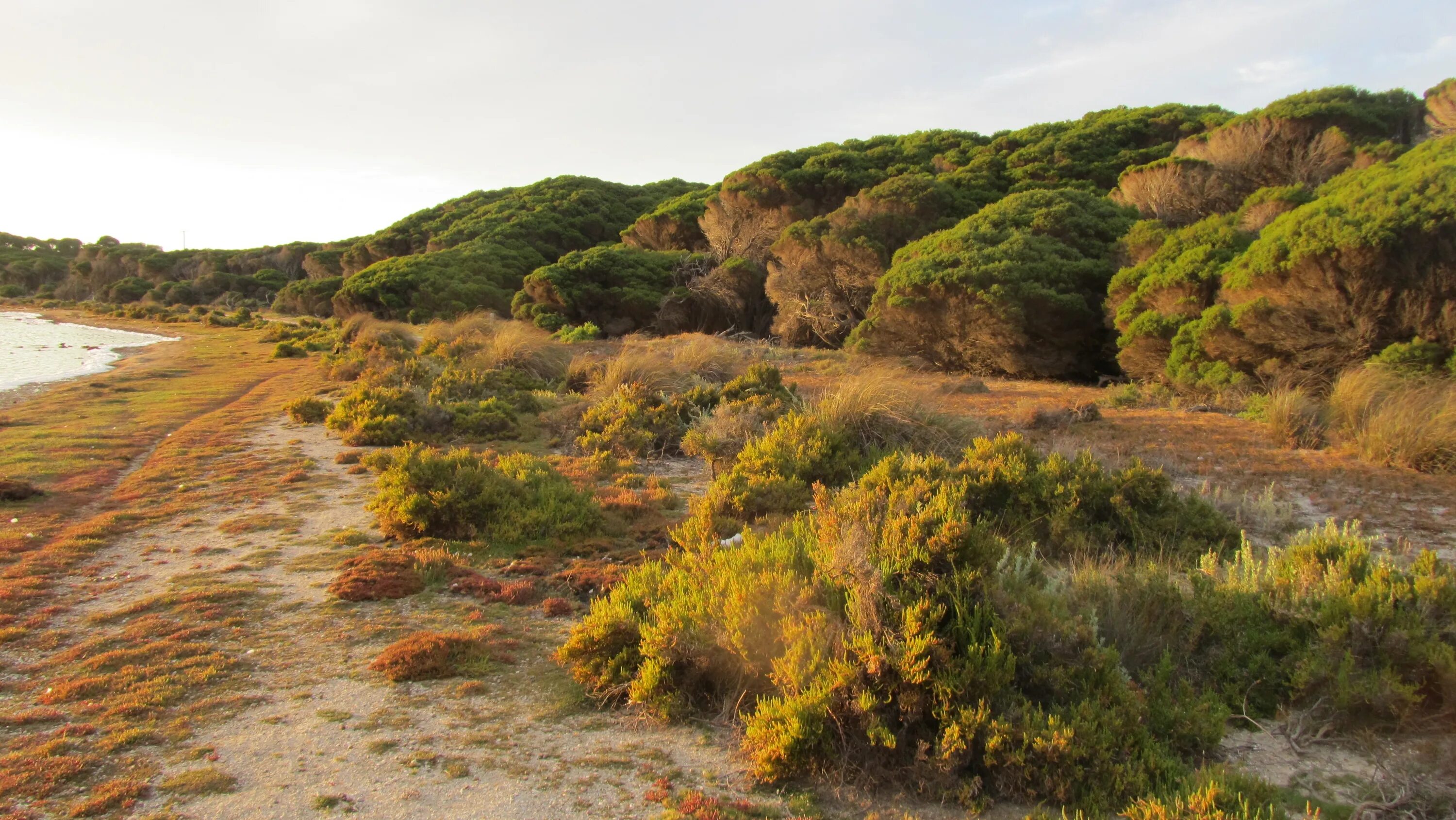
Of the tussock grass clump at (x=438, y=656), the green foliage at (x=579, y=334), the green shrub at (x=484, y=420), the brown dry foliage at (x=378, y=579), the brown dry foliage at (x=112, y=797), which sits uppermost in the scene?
the green foliage at (x=579, y=334)

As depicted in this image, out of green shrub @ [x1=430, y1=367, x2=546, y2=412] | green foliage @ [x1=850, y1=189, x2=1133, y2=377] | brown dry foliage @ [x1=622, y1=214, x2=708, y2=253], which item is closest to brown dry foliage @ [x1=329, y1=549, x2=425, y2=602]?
green shrub @ [x1=430, y1=367, x2=546, y2=412]

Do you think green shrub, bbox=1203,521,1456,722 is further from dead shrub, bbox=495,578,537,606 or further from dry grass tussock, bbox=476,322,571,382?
dry grass tussock, bbox=476,322,571,382

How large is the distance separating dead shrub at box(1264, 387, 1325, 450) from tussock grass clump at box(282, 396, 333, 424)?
13.0 metres

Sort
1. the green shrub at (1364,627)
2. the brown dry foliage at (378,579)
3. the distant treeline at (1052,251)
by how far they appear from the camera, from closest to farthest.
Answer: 1. the green shrub at (1364,627)
2. the brown dry foliage at (378,579)
3. the distant treeline at (1052,251)

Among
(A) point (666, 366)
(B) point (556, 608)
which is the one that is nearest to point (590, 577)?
(B) point (556, 608)

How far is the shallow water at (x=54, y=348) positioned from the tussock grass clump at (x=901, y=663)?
791 inches

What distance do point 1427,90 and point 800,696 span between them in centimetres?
3060

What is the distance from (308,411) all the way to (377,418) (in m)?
2.60

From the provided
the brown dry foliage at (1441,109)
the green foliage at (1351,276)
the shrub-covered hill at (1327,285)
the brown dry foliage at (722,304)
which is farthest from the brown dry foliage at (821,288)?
the brown dry foliage at (1441,109)

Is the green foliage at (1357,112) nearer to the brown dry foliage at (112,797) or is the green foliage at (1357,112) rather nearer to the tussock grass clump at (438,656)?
the tussock grass clump at (438,656)

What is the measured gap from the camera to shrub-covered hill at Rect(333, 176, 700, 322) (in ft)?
94.9

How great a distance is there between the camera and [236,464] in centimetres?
957

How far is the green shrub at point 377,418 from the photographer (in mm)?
10688

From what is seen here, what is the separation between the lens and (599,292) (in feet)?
86.5
